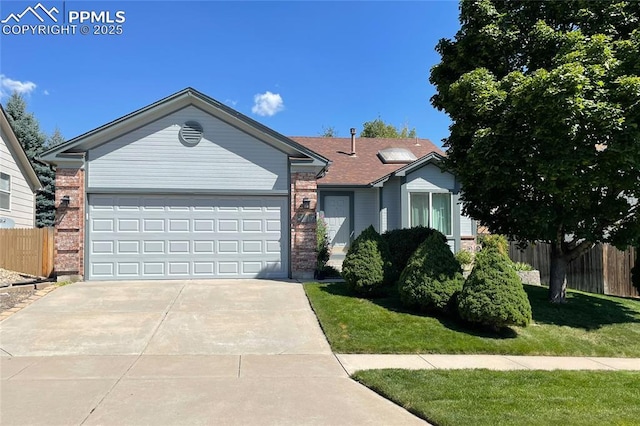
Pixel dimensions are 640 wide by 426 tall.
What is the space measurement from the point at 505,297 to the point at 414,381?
3.03 meters

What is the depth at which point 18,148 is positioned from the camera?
688 inches

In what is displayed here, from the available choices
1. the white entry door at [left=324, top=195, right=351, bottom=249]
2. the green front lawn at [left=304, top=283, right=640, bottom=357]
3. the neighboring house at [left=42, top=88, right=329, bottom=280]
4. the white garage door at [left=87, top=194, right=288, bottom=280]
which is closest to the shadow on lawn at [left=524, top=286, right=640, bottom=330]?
the green front lawn at [left=304, top=283, right=640, bottom=357]

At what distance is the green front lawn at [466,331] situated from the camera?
745cm

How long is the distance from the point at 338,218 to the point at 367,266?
8.20 meters

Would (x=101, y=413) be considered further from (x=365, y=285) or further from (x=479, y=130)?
(x=479, y=130)

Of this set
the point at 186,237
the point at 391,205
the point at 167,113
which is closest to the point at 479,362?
the point at 186,237

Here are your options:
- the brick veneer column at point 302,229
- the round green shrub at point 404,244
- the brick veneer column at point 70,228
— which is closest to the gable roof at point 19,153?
Result: the brick veneer column at point 70,228

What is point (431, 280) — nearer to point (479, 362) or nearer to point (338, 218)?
point (479, 362)

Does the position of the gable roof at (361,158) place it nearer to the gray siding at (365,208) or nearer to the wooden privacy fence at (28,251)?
the gray siding at (365,208)

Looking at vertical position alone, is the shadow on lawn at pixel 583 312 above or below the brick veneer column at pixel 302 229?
below

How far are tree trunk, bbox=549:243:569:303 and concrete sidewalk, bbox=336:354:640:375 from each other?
280 centimetres

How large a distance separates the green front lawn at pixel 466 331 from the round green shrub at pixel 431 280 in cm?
31

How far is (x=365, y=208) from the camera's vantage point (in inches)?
711

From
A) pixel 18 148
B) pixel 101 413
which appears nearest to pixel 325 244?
pixel 101 413
